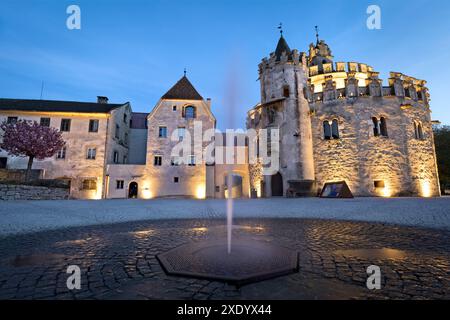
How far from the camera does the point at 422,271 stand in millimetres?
2611

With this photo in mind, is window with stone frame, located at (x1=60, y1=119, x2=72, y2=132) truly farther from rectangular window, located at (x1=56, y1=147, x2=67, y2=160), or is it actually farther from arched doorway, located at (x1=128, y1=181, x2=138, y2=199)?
arched doorway, located at (x1=128, y1=181, x2=138, y2=199)

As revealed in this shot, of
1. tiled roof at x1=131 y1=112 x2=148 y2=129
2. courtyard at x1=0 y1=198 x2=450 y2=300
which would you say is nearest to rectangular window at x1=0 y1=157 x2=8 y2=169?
tiled roof at x1=131 y1=112 x2=148 y2=129

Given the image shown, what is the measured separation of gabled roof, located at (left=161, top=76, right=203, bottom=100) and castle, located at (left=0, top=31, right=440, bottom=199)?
0.17 m

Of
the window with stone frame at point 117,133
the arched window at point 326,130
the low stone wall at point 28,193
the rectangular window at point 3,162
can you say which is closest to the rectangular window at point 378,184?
the arched window at point 326,130

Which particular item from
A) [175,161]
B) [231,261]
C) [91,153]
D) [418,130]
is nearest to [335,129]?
[418,130]

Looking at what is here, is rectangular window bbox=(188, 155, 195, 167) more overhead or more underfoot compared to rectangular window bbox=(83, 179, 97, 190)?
more overhead

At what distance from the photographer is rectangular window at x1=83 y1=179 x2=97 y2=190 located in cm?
2223

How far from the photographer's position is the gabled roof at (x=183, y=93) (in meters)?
24.7

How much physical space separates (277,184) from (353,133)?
29.9 feet

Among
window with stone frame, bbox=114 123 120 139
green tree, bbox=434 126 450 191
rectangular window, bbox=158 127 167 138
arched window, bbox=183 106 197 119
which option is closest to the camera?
rectangular window, bbox=158 127 167 138

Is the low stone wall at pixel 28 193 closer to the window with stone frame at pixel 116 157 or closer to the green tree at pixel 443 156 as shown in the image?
the window with stone frame at pixel 116 157

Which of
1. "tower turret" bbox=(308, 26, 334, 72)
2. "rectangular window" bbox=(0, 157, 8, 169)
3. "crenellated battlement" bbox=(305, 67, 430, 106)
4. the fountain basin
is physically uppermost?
"tower turret" bbox=(308, 26, 334, 72)

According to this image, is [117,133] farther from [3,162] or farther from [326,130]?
[326,130]
